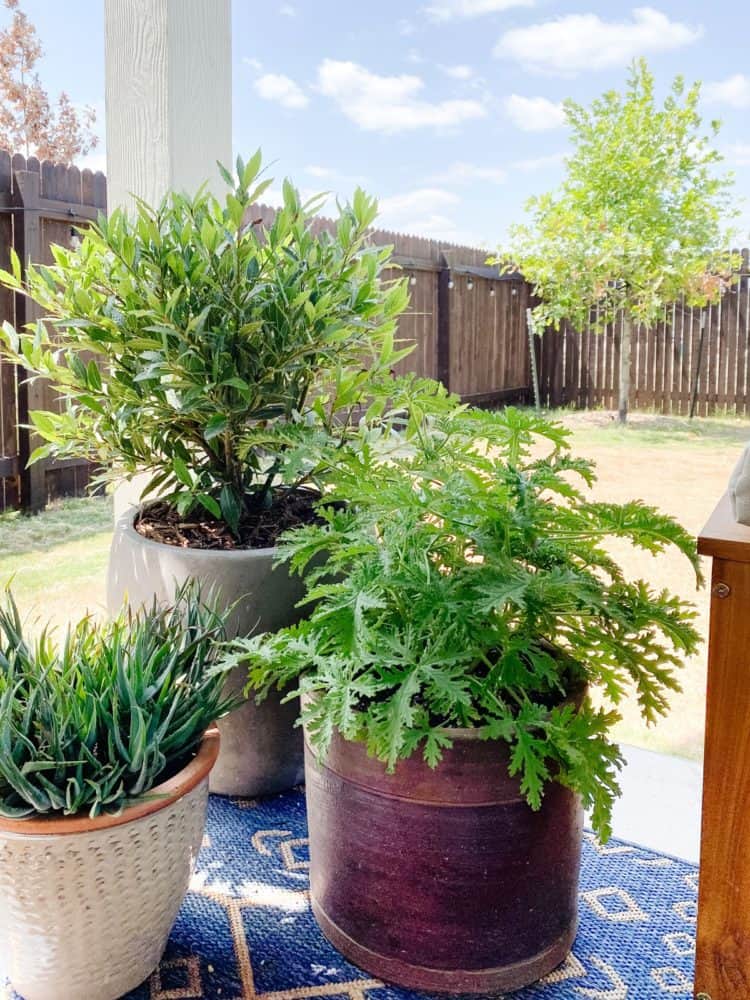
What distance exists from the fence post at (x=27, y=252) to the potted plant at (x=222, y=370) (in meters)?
0.59

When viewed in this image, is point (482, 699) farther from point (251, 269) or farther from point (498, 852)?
point (251, 269)

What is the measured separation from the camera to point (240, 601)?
1310 millimetres

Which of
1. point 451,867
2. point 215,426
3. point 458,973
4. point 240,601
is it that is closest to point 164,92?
point 215,426

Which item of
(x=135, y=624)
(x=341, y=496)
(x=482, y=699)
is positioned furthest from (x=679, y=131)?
(x=135, y=624)

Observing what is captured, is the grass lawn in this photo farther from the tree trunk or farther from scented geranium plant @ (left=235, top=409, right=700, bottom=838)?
scented geranium plant @ (left=235, top=409, right=700, bottom=838)

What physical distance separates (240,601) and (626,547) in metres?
0.81

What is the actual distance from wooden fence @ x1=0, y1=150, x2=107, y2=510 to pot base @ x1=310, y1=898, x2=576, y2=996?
4.33ft

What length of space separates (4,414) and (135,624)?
40.6 inches

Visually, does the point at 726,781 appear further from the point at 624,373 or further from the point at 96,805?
the point at 624,373

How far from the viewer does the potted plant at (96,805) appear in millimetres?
887

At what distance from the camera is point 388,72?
164cm

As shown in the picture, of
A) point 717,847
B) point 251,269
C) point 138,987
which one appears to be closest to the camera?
point 717,847

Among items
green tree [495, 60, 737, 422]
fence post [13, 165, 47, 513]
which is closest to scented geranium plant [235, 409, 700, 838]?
green tree [495, 60, 737, 422]

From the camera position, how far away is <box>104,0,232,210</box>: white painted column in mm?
1504
